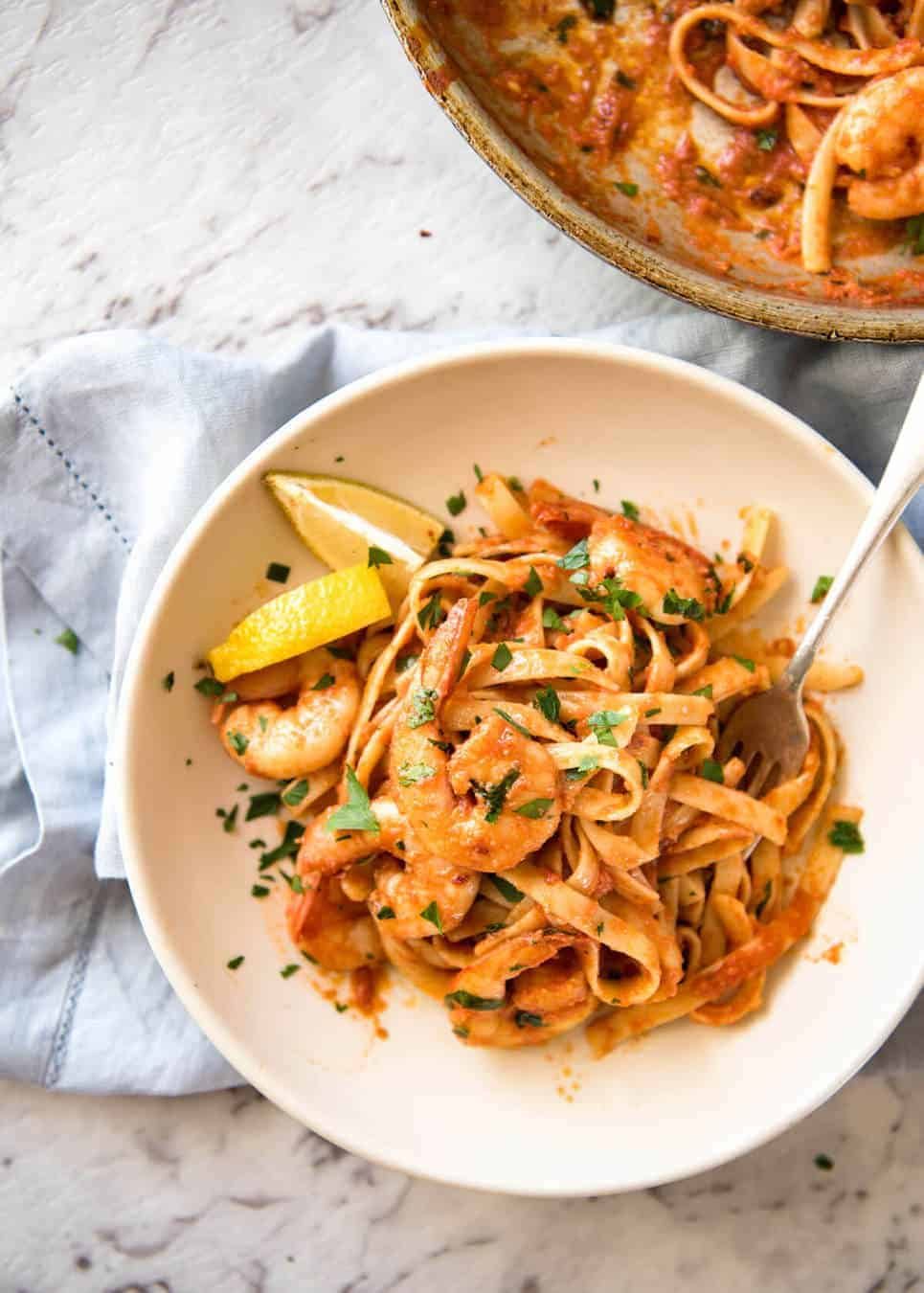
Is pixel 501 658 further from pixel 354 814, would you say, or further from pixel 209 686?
pixel 209 686

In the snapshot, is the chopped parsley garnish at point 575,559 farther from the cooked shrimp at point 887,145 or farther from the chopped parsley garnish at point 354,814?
the cooked shrimp at point 887,145

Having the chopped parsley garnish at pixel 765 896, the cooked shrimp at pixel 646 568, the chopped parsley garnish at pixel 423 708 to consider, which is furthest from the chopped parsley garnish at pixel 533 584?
the chopped parsley garnish at pixel 765 896

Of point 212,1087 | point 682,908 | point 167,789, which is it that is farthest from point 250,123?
point 212,1087

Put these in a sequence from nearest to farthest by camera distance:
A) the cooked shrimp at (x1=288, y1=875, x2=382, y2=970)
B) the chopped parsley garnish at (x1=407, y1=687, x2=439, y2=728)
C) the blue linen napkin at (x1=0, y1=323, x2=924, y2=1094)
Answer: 1. the chopped parsley garnish at (x1=407, y1=687, x2=439, y2=728)
2. the cooked shrimp at (x1=288, y1=875, x2=382, y2=970)
3. the blue linen napkin at (x1=0, y1=323, x2=924, y2=1094)

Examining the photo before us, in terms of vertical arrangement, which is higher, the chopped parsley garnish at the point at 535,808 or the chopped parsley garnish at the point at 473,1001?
the chopped parsley garnish at the point at 535,808

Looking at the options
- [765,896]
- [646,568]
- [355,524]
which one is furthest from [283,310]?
[765,896]

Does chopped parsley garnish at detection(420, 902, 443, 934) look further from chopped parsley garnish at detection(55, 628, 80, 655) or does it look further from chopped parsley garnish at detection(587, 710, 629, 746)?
chopped parsley garnish at detection(55, 628, 80, 655)

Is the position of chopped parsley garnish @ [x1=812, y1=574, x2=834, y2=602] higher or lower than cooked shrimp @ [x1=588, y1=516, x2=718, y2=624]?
lower

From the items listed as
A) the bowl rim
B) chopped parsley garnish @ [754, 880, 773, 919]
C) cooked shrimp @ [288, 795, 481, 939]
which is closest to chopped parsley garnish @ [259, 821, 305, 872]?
cooked shrimp @ [288, 795, 481, 939]
